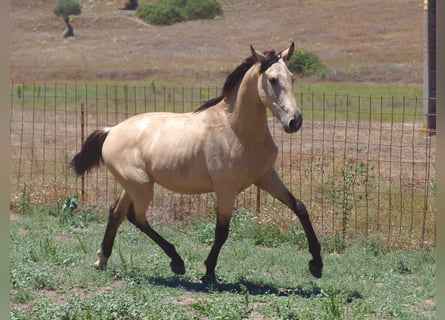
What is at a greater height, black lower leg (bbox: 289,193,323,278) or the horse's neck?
the horse's neck

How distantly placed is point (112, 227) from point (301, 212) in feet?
6.29

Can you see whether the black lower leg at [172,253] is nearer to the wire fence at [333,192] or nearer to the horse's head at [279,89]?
the horse's head at [279,89]

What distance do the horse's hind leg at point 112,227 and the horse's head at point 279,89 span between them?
1.93 metres

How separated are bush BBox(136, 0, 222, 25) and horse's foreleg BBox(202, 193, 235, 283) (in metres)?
54.0

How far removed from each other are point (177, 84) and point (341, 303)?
30796 millimetres

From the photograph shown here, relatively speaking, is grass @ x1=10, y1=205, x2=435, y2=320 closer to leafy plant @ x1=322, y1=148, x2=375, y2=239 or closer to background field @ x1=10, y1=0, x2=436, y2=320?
background field @ x1=10, y1=0, x2=436, y2=320

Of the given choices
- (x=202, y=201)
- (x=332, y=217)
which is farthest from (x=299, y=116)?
(x=202, y=201)

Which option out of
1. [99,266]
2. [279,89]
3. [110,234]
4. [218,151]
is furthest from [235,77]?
[99,266]

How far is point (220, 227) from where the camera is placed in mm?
8031

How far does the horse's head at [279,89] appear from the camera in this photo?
7212 mm

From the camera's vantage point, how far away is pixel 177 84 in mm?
37031

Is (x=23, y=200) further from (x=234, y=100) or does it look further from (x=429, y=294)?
(x=429, y=294)

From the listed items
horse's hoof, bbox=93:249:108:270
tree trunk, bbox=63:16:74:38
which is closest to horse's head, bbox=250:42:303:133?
horse's hoof, bbox=93:249:108:270

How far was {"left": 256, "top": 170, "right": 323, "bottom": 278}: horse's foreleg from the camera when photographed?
7926 mm
